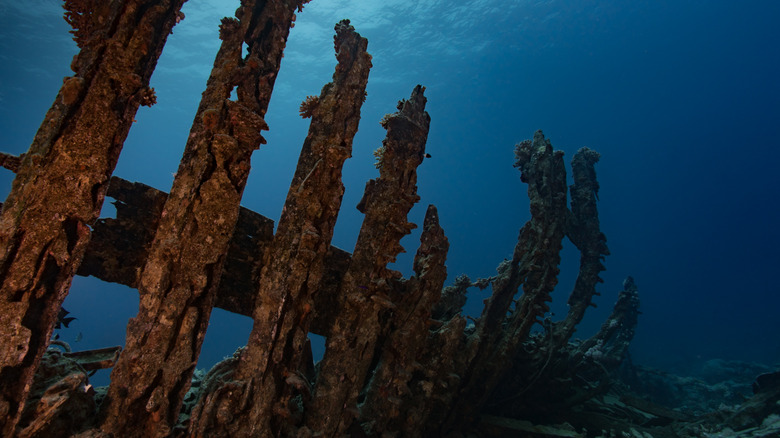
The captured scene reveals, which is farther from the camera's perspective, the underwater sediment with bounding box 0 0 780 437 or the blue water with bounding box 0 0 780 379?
the blue water with bounding box 0 0 780 379

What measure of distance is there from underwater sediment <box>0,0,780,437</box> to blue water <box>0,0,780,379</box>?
4700 cm

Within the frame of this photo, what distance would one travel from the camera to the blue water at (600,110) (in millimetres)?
56562

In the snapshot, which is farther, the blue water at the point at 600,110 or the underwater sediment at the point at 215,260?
the blue water at the point at 600,110

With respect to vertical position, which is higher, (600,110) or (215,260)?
(600,110)

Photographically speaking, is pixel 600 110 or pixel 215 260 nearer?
pixel 215 260

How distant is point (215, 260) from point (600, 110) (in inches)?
6314

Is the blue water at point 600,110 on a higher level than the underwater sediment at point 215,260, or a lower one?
higher

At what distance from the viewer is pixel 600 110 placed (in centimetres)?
13075

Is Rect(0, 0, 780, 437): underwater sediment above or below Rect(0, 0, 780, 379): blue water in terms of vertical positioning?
below

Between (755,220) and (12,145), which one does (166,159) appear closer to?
(12,145)

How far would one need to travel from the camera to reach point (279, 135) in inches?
5723

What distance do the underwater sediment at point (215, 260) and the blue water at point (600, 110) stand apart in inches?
1850

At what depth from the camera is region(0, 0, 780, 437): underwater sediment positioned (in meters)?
2.92

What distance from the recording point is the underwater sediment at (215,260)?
9.59 ft
